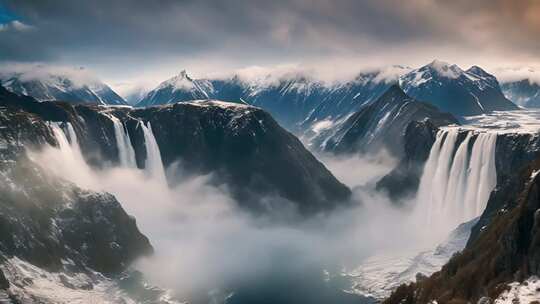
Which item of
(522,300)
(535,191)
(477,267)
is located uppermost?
(535,191)

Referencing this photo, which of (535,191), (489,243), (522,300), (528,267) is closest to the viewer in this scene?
(522,300)

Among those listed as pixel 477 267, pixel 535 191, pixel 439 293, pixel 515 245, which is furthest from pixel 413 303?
pixel 535 191

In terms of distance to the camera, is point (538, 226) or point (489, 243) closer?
point (538, 226)

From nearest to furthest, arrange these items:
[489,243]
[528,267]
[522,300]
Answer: [522,300], [528,267], [489,243]

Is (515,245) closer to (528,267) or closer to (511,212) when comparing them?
(528,267)

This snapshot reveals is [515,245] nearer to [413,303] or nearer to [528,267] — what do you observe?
[528,267]

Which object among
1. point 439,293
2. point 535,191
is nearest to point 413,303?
point 439,293

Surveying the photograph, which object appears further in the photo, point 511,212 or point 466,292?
point 511,212

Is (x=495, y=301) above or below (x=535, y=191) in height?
below

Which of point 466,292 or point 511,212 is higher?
point 511,212
